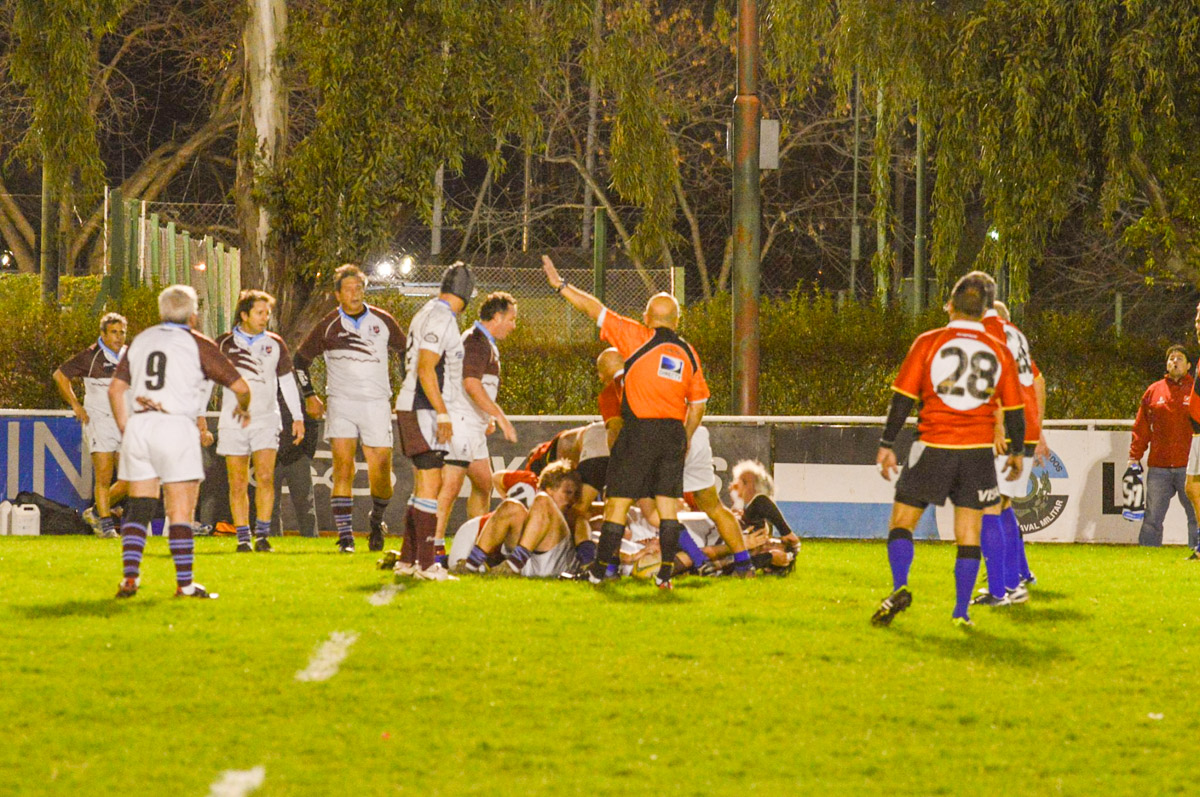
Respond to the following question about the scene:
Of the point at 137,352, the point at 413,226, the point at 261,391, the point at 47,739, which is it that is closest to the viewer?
the point at 47,739

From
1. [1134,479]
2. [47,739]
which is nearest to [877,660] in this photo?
[47,739]

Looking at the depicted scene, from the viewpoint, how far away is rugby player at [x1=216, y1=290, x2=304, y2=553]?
1198 centimetres

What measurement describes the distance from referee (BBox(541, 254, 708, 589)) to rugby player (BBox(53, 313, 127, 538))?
18.1 ft

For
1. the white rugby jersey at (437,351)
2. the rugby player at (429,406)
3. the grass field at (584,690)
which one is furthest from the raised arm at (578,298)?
the grass field at (584,690)

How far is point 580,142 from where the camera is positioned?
123ft

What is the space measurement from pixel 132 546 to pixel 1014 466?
4.99 m

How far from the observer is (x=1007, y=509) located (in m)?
9.66

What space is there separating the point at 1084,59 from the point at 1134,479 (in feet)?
14.6

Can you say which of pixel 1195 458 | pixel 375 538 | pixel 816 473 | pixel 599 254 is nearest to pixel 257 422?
pixel 375 538

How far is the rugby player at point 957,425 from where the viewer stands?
27.2ft

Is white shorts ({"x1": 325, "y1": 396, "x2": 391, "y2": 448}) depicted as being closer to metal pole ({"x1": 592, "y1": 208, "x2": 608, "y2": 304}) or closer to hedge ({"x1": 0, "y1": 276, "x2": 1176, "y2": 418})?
hedge ({"x1": 0, "y1": 276, "x2": 1176, "y2": 418})

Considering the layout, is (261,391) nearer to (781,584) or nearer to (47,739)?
(781,584)

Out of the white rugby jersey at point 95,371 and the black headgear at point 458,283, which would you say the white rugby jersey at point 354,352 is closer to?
the black headgear at point 458,283

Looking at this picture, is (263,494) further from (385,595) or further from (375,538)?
(385,595)
